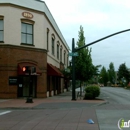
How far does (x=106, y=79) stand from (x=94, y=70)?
105060 mm

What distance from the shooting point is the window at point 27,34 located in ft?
85.7

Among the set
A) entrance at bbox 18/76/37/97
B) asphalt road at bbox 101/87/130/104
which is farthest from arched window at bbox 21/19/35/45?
asphalt road at bbox 101/87/130/104

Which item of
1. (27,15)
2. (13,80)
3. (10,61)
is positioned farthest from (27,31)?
(13,80)

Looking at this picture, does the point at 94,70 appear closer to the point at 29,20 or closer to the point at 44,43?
the point at 44,43

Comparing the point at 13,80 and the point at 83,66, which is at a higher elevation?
the point at 83,66

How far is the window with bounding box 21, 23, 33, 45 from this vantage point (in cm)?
2612

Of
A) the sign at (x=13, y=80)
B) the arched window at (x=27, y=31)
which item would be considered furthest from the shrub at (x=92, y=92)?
the arched window at (x=27, y=31)

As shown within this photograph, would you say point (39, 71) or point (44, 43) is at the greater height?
point (44, 43)

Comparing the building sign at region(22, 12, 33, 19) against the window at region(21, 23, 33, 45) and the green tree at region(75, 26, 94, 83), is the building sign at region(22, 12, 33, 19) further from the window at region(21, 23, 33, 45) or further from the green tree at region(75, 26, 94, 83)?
the green tree at region(75, 26, 94, 83)

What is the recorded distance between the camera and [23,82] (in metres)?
26.3

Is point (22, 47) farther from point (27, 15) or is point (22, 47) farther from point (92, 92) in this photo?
point (92, 92)

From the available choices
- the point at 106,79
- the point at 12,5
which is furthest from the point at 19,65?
the point at 106,79

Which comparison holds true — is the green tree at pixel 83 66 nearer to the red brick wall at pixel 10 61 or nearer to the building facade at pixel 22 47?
the building facade at pixel 22 47

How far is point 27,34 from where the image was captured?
26.5m
